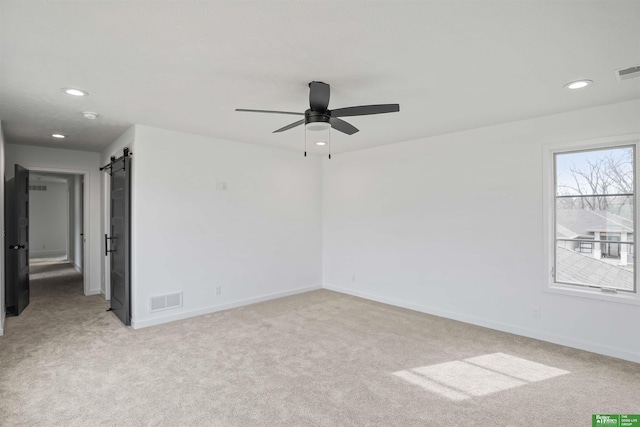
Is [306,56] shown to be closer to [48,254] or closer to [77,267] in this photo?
[77,267]

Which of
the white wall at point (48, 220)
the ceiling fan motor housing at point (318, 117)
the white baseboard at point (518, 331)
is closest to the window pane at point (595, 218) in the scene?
the white baseboard at point (518, 331)

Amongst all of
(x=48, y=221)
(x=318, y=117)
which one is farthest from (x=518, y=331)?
(x=48, y=221)

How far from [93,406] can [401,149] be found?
464cm

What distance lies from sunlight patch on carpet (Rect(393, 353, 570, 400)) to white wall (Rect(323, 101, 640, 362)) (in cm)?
88

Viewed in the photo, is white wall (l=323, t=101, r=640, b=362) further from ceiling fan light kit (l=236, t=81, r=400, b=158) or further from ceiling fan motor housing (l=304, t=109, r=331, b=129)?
ceiling fan motor housing (l=304, t=109, r=331, b=129)

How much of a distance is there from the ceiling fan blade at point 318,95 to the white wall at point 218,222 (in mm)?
2564

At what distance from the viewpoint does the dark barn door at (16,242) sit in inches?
183

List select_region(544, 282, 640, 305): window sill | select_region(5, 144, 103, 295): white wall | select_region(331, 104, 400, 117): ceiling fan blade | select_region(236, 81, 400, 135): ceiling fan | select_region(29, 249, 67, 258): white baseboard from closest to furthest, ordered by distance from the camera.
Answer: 1. select_region(331, 104, 400, 117): ceiling fan blade
2. select_region(236, 81, 400, 135): ceiling fan
3. select_region(544, 282, 640, 305): window sill
4. select_region(5, 144, 103, 295): white wall
5. select_region(29, 249, 67, 258): white baseboard

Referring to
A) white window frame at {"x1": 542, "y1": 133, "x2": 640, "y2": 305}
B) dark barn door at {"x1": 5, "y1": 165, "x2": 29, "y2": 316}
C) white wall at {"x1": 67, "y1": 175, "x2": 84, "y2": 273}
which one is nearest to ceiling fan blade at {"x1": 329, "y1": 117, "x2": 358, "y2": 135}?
white window frame at {"x1": 542, "y1": 133, "x2": 640, "y2": 305}

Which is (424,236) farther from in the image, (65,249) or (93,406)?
(65,249)

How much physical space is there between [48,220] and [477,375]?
12.5 metres

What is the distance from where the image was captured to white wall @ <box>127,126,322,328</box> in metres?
4.26

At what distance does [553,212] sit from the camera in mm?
3828

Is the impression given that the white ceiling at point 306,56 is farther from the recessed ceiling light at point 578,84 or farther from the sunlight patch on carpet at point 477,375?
the sunlight patch on carpet at point 477,375
